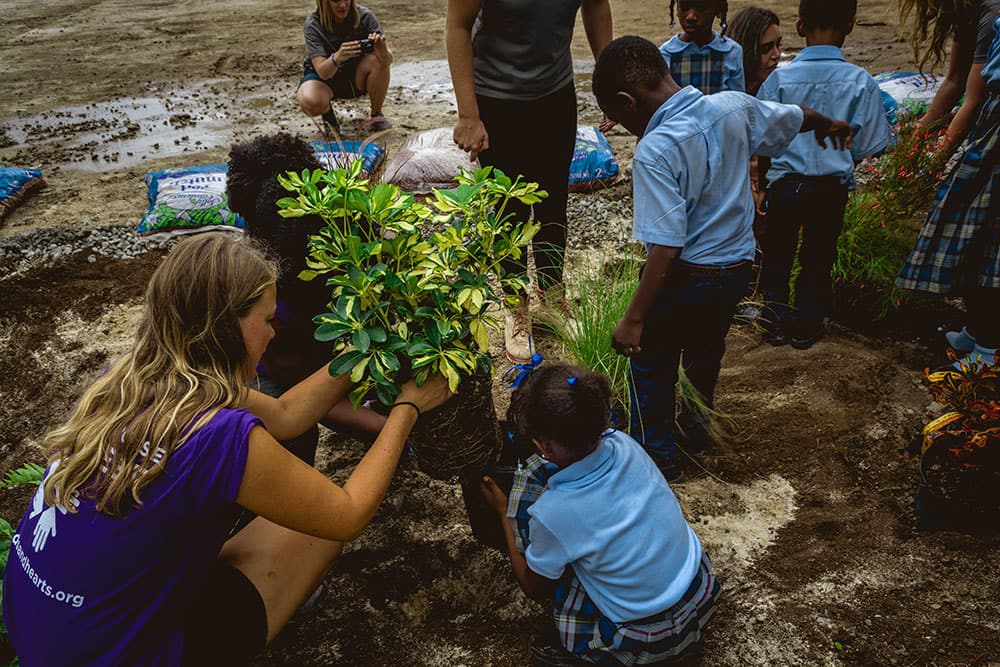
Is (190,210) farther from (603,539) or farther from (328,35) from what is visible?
(603,539)

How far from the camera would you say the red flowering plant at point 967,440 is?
182 centimetres

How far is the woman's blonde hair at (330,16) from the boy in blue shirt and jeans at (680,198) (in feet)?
11.7

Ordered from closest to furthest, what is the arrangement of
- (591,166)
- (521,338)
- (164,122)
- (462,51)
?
(462,51)
(521,338)
(591,166)
(164,122)

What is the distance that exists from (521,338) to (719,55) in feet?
4.95

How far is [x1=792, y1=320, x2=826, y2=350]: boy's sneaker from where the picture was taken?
292cm

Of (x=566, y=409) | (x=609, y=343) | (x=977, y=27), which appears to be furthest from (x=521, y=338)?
(x=977, y=27)

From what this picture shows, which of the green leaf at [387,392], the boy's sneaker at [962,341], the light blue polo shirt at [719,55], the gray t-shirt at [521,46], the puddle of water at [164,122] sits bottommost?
the boy's sneaker at [962,341]

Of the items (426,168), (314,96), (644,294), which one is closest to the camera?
(644,294)

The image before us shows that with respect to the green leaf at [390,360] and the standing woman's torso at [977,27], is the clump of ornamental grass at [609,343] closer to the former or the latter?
the green leaf at [390,360]

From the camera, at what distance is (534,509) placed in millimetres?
1574

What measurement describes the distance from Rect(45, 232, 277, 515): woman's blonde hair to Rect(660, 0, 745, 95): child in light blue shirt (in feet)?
7.61

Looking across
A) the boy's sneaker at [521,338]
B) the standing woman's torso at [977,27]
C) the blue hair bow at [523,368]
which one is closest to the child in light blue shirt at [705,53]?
the standing woman's torso at [977,27]

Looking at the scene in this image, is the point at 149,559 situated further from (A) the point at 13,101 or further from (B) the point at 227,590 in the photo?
(A) the point at 13,101

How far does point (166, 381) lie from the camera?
1.32 metres
